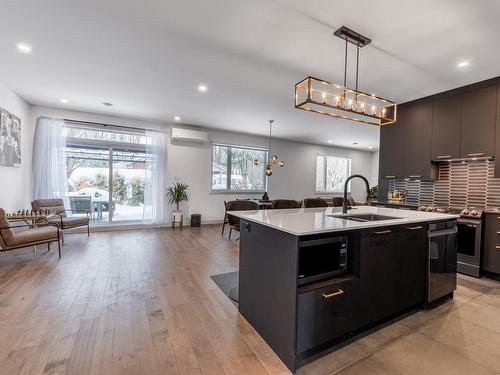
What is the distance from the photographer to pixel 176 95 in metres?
4.27

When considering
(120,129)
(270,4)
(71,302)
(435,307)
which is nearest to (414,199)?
(435,307)

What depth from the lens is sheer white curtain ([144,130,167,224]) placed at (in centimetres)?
607

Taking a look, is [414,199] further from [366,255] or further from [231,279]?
[231,279]

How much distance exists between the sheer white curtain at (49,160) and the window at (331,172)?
7745 mm

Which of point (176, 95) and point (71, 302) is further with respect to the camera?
point (176, 95)

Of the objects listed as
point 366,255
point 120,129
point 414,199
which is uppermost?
point 120,129

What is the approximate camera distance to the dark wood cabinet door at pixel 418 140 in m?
4.11

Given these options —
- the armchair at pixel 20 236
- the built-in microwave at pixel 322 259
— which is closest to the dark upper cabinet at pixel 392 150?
the built-in microwave at pixel 322 259

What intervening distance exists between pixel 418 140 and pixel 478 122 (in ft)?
2.74

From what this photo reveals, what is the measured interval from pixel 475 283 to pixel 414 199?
178 centimetres

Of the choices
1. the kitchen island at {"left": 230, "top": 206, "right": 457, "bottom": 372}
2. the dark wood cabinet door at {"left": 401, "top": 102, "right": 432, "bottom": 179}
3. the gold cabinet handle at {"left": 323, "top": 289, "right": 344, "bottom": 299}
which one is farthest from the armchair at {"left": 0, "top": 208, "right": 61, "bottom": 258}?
the dark wood cabinet door at {"left": 401, "top": 102, "right": 432, "bottom": 179}

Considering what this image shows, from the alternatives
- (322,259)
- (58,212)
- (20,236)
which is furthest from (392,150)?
(58,212)

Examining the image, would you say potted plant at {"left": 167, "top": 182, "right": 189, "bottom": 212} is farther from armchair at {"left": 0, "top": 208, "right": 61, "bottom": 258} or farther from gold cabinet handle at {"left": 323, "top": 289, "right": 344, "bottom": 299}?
gold cabinet handle at {"left": 323, "top": 289, "right": 344, "bottom": 299}

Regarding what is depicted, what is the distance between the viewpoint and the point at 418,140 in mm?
4262
